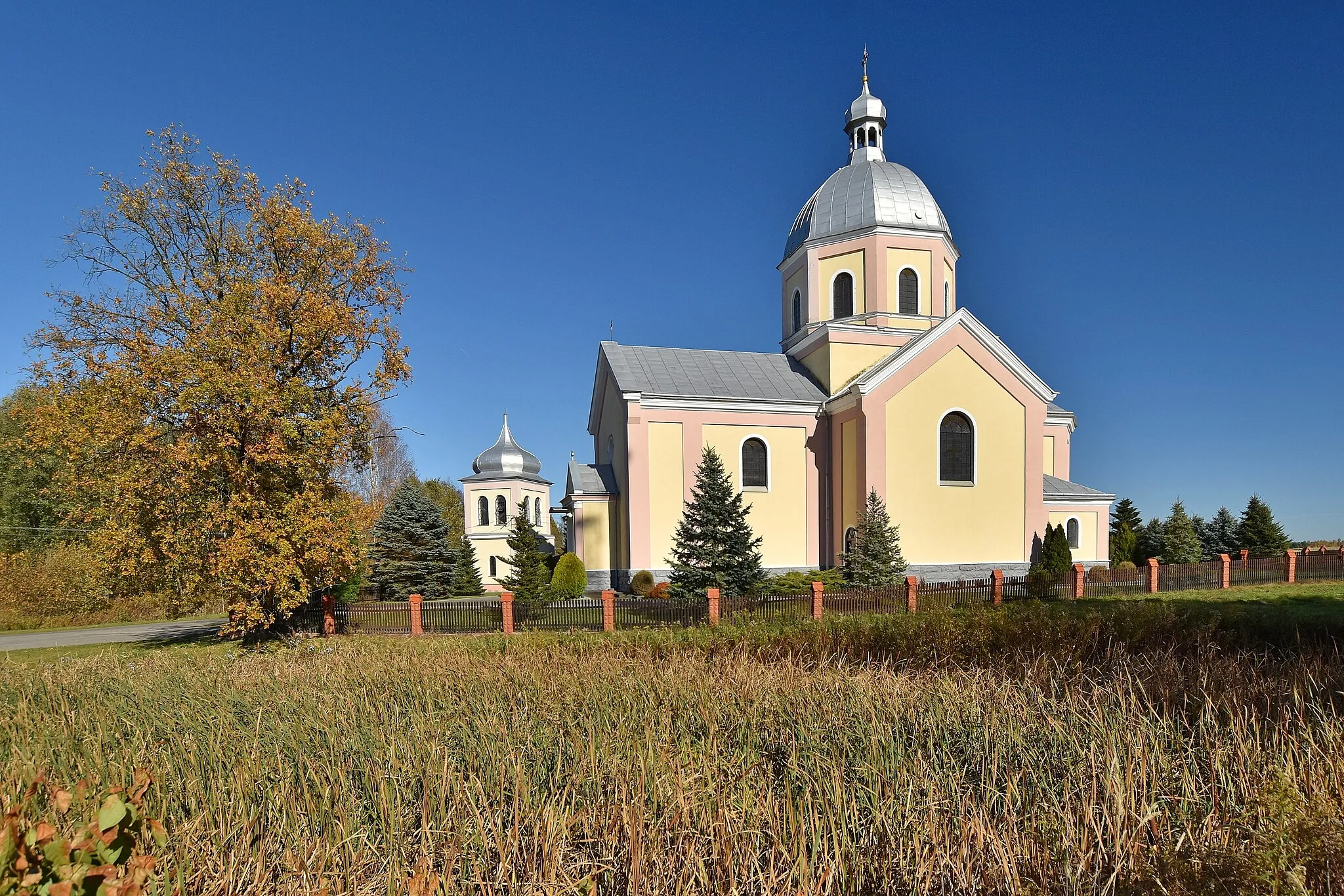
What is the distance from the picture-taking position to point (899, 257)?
23781 millimetres

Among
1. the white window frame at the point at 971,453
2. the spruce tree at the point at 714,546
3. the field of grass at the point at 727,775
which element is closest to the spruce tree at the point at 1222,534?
the white window frame at the point at 971,453

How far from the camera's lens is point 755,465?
22812 millimetres

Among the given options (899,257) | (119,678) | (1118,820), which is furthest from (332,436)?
(899,257)

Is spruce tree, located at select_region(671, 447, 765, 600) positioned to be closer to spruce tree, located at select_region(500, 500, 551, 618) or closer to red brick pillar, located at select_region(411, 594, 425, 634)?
spruce tree, located at select_region(500, 500, 551, 618)

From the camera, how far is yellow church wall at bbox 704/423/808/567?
22375mm

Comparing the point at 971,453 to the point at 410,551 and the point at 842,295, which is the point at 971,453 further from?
the point at 410,551

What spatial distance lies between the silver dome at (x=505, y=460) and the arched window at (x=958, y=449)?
738 inches

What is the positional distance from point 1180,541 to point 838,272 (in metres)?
18.1

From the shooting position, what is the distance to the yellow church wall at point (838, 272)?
78.5 feet

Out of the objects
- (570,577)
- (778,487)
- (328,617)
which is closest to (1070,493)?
(778,487)

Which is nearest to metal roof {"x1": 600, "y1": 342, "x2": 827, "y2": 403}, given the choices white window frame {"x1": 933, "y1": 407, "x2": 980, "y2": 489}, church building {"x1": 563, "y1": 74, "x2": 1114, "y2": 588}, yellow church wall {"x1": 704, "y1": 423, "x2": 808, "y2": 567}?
church building {"x1": 563, "y1": 74, "x2": 1114, "y2": 588}

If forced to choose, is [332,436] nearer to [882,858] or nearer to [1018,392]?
[882,858]

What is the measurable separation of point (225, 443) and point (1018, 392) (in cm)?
2142

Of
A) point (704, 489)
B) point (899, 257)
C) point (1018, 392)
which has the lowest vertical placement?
point (704, 489)
